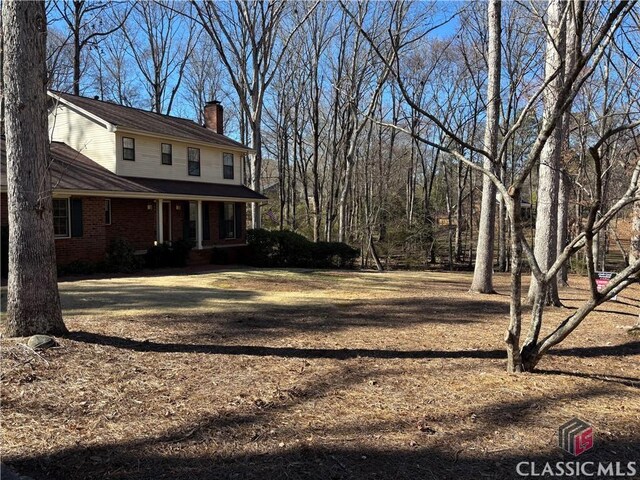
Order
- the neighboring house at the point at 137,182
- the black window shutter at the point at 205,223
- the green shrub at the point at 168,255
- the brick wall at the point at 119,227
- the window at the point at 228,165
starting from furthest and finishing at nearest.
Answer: the window at the point at 228,165
the black window shutter at the point at 205,223
the green shrub at the point at 168,255
the neighboring house at the point at 137,182
the brick wall at the point at 119,227

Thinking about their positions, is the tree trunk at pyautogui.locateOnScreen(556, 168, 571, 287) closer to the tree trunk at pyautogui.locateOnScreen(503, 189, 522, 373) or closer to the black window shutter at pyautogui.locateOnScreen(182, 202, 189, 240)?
the tree trunk at pyautogui.locateOnScreen(503, 189, 522, 373)

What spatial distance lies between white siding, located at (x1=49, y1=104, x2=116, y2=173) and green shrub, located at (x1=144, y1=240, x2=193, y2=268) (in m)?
3.28

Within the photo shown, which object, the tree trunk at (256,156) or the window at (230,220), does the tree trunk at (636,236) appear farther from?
the window at (230,220)

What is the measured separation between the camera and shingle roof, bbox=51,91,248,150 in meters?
18.4

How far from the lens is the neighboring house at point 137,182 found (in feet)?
50.4

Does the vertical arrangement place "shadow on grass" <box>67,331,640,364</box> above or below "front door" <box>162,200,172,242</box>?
below

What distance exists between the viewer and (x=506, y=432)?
3479 millimetres

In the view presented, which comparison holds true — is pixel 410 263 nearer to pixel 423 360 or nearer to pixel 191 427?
pixel 423 360

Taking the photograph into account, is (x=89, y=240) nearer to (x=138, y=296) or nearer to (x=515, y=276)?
(x=138, y=296)

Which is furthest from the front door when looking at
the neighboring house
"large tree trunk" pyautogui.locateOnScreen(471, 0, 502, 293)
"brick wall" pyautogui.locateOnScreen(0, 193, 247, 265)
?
"large tree trunk" pyautogui.locateOnScreen(471, 0, 502, 293)

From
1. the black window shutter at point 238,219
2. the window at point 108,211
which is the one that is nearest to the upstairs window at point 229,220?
the black window shutter at point 238,219

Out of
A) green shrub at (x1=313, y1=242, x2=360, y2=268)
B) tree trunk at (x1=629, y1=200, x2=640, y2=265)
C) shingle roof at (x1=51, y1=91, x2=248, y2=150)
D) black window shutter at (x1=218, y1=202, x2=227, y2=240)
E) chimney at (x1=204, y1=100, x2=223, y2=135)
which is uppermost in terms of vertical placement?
chimney at (x1=204, y1=100, x2=223, y2=135)

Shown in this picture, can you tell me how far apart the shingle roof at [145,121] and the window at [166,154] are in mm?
538

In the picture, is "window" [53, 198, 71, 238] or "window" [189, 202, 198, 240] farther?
"window" [189, 202, 198, 240]
